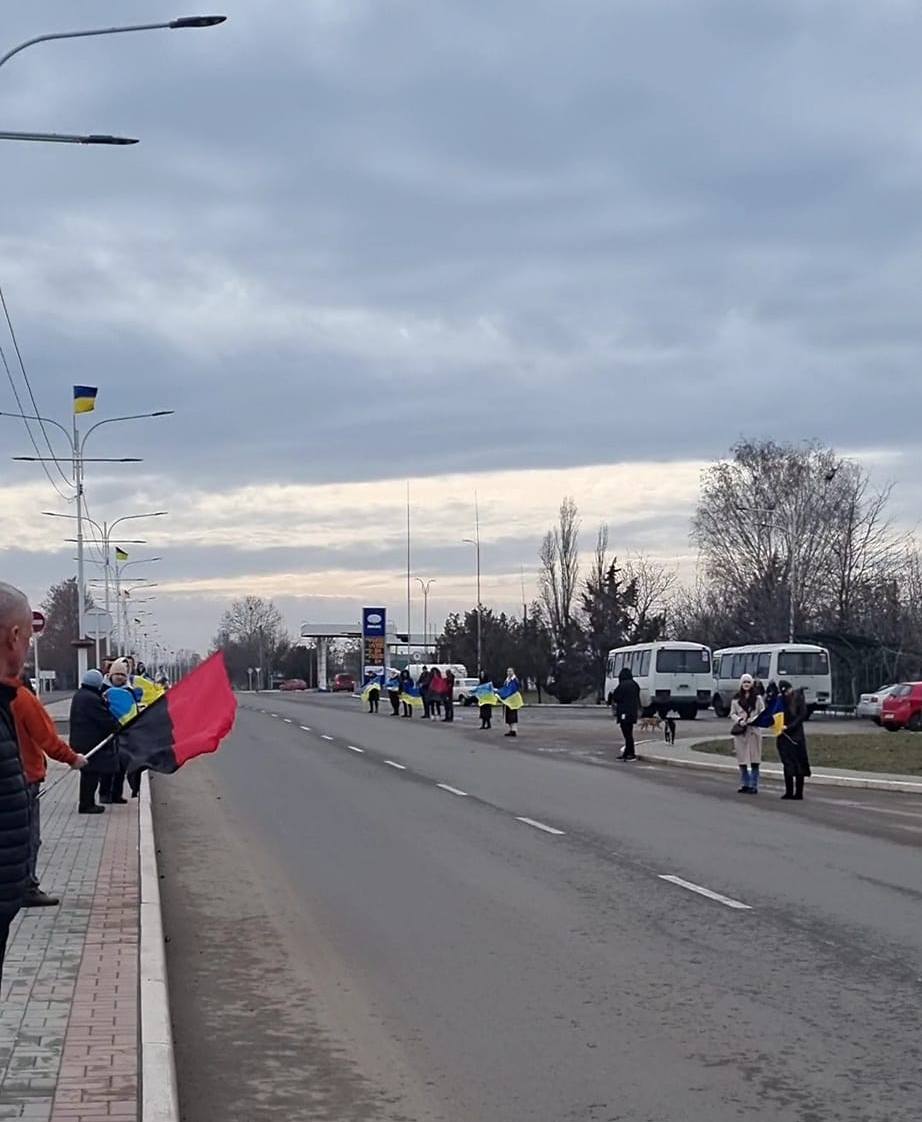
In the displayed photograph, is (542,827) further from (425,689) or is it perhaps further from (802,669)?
(802,669)

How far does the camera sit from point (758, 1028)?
8430 millimetres

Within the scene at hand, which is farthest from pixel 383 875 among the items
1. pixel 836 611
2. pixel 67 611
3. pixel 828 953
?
pixel 67 611

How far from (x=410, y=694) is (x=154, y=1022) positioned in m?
50.2

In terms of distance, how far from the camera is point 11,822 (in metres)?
5.33

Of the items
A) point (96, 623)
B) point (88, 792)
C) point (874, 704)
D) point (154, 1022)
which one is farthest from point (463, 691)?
point (154, 1022)

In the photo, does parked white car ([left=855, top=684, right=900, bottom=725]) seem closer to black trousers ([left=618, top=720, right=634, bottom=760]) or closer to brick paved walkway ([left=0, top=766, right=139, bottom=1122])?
black trousers ([left=618, top=720, right=634, bottom=760])

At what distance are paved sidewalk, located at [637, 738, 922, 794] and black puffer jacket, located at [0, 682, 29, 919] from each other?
2125 cm

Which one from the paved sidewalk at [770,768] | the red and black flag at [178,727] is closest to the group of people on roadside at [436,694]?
the paved sidewalk at [770,768]

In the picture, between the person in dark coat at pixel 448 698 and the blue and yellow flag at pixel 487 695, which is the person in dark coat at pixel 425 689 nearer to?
the person in dark coat at pixel 448 698

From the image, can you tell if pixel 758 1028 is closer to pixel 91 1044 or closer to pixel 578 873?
pixel 91 1044

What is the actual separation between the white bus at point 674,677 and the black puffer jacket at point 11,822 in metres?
51.4

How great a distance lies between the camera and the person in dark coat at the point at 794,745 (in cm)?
2288

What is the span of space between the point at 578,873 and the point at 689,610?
89.2 m

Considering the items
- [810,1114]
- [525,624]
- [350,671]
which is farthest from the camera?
[350,671]
